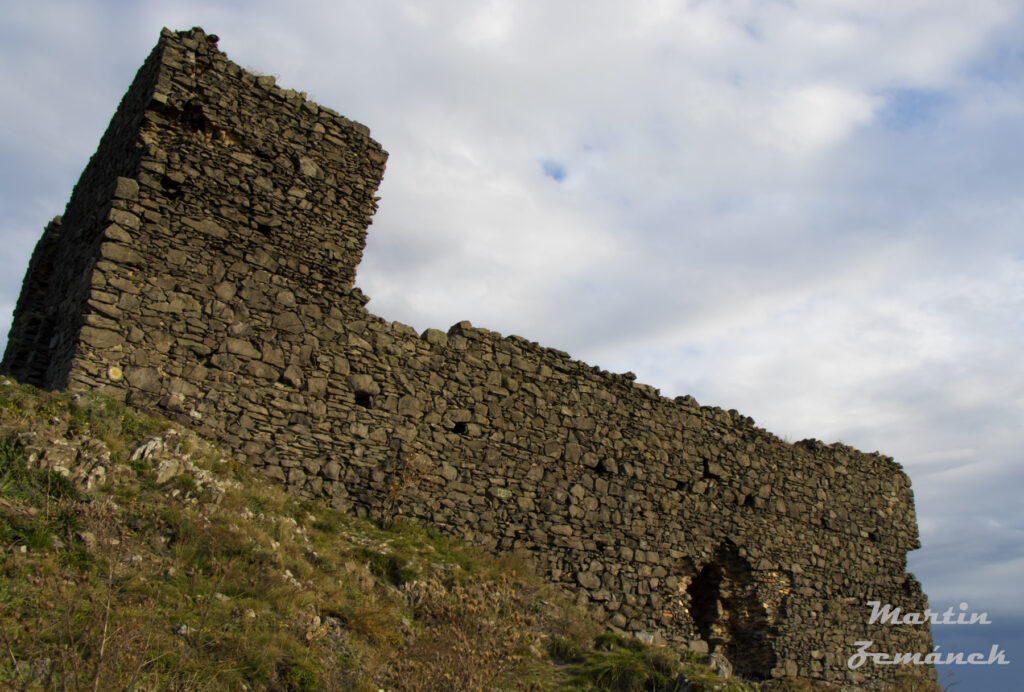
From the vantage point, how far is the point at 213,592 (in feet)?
19.3

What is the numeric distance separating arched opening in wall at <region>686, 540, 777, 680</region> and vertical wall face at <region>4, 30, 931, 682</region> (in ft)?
0.12

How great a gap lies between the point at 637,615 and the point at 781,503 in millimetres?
4168

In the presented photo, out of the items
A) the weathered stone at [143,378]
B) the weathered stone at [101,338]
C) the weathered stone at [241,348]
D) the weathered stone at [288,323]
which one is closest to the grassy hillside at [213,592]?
the weathered stone at [143,378]

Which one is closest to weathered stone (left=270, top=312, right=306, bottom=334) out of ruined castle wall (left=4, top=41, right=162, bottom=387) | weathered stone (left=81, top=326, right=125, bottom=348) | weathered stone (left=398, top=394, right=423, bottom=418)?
weathered stone (left=398, top=394, right=423, bottom=418)

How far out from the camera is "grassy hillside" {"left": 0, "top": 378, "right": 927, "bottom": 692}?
16.4 feet

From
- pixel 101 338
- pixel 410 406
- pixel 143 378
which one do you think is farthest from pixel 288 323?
pixel 101 338

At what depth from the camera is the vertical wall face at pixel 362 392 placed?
8.99m

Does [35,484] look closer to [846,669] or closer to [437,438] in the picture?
[437,438]

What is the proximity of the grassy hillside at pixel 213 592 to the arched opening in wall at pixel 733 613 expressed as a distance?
3356 mm

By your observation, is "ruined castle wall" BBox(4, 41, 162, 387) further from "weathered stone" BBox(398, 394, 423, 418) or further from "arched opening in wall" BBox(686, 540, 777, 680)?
"arched opening in wall" BBox(686, 540, 777, 680)

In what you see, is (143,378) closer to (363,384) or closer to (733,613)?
(363,384)

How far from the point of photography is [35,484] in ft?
20.5

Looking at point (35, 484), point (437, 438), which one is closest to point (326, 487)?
point (437, 438)

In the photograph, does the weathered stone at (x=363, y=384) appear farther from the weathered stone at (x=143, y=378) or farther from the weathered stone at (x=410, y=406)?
the weathered stone at (x=143, y=378)
